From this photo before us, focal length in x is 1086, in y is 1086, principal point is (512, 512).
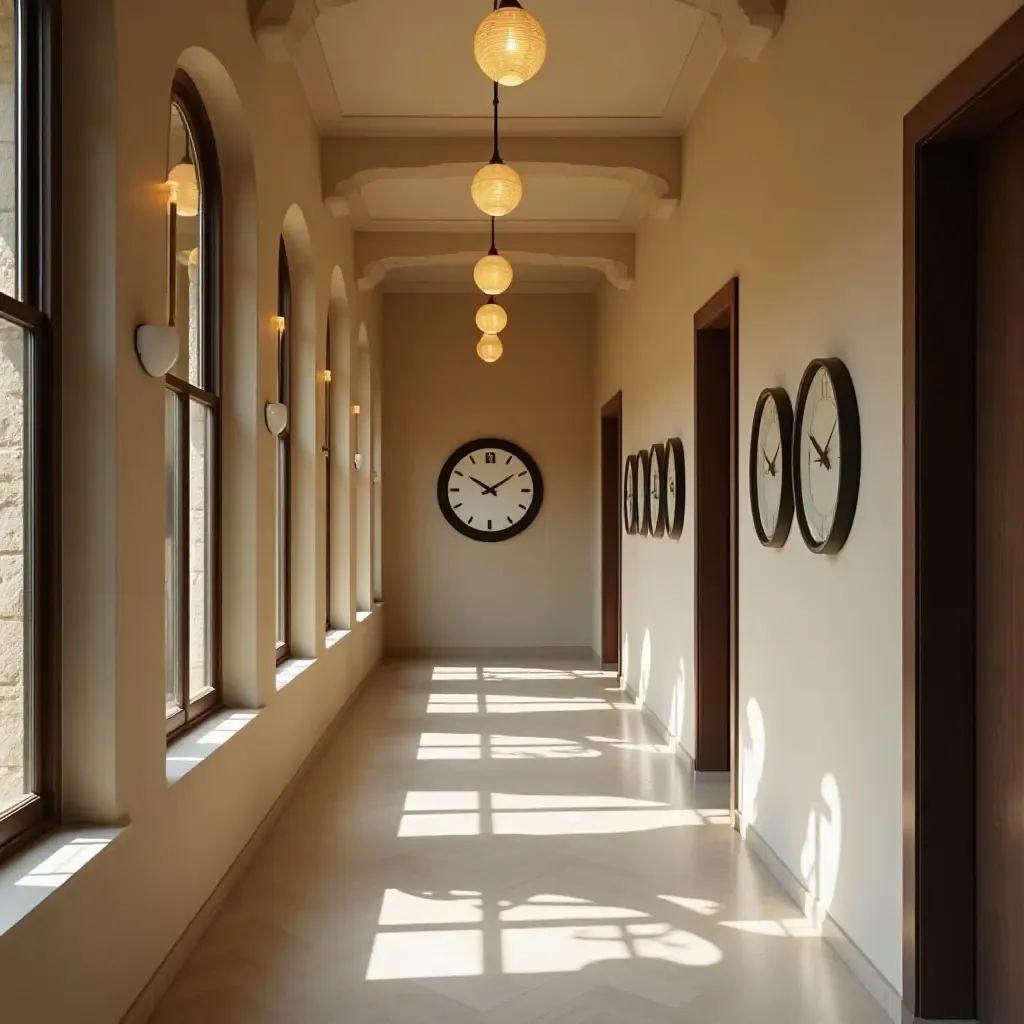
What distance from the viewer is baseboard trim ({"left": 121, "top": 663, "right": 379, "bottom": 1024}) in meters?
2.91

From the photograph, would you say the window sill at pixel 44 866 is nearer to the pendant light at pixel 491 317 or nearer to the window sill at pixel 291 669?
the window sill at pixel 291 669

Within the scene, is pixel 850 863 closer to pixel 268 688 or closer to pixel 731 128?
pixel 268 688

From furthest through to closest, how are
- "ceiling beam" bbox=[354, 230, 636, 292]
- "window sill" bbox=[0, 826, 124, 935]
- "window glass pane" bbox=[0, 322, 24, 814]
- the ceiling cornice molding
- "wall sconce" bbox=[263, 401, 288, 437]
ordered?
1. "ceiling beam" bbox=[354, 230, 636, 292]
2. "wall sconce" bbox=[263, 401, 288, 437]
3. the ceiling cornice molding
4. "window glass pane" bbox=[0, 322, 24, 814]
5. "window sill" bbox=[0, 826, 124, 935]

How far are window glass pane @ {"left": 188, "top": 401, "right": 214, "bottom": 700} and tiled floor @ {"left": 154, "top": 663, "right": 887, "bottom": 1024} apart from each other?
2.66 feet

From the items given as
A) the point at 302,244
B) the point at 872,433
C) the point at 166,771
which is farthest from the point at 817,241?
the point at 302,244

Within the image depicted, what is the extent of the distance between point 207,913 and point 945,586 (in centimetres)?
253

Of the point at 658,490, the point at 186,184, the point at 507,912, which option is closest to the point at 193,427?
the point at 186,184

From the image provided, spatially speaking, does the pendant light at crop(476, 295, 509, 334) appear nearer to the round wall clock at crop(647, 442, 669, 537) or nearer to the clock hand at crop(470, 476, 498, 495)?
the round wall clock at crop(647, 442, 669, 537)

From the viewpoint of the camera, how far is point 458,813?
5.04 m

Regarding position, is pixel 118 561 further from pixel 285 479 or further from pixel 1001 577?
pixel 285 479

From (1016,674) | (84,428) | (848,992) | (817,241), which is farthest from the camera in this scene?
(817,241)

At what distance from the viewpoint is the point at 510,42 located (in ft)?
9.96

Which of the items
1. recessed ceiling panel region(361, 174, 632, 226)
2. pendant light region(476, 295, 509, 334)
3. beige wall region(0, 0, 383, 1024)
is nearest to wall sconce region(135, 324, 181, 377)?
beige wall region(0, 0, 383, 1024)

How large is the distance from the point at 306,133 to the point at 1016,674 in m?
4.67
